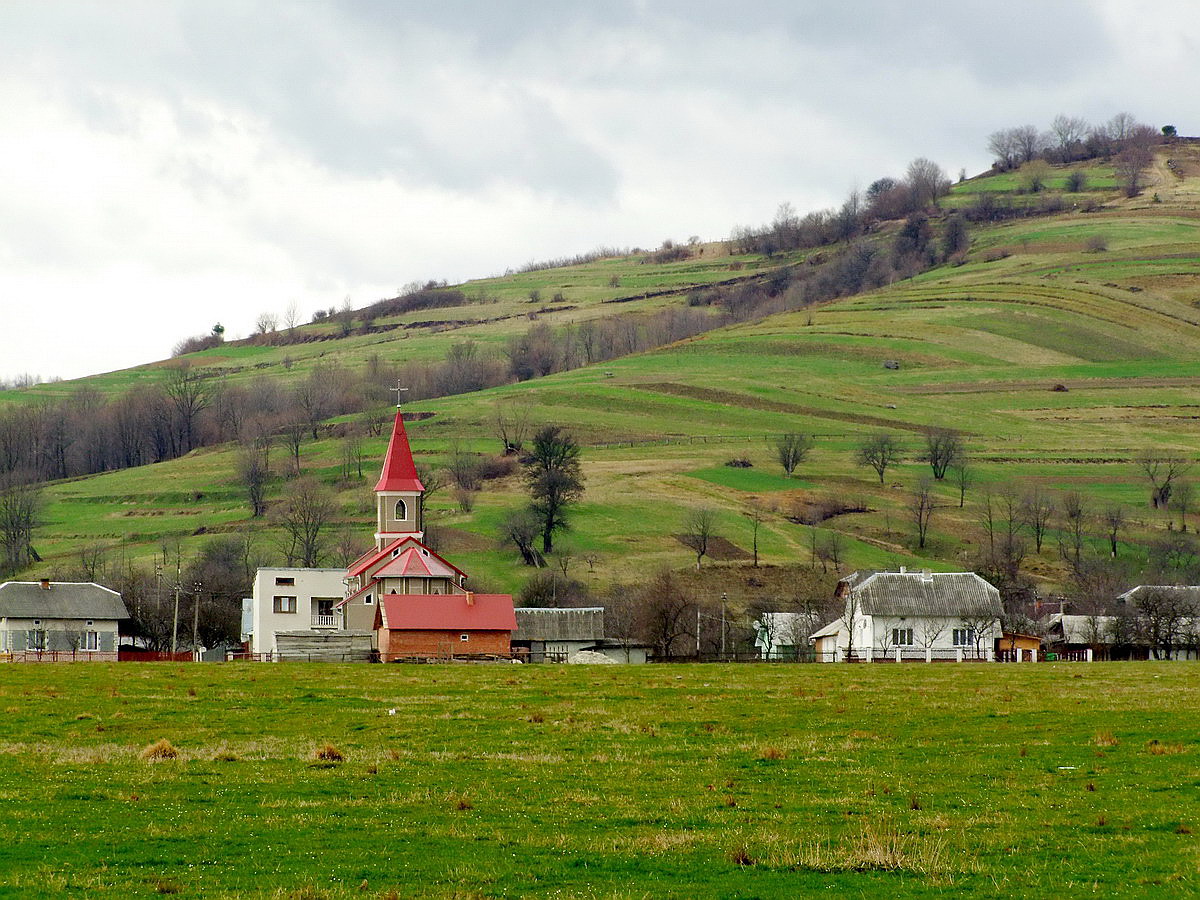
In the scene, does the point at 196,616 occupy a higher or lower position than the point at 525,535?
lower

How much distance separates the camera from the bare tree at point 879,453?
509ft

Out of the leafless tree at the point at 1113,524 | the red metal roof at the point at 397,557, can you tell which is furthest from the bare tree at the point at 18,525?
the leafless tree at the point at 1113,524

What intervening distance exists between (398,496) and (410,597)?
18.0 metres

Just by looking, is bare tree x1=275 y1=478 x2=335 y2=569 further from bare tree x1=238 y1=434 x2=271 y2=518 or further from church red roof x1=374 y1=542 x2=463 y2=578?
church red roof x1=374 y1=542 x2=463 y2=578

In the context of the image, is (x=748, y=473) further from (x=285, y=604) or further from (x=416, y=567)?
(x=285, y=604)

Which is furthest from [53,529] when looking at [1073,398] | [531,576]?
[1073,398]

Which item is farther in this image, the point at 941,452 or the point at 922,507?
the point at 941,452

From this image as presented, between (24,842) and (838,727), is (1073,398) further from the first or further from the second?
(24,842)

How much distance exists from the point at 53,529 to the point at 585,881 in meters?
151

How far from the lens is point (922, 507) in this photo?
454ft

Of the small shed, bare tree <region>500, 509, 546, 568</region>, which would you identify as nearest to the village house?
the small shed

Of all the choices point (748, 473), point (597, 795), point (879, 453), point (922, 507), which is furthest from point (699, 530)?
point (597, 795)

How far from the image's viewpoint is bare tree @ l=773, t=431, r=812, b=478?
15700 centimetres

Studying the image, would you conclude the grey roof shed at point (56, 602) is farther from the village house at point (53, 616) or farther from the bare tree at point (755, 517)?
the bare tree at point (755, 517)
